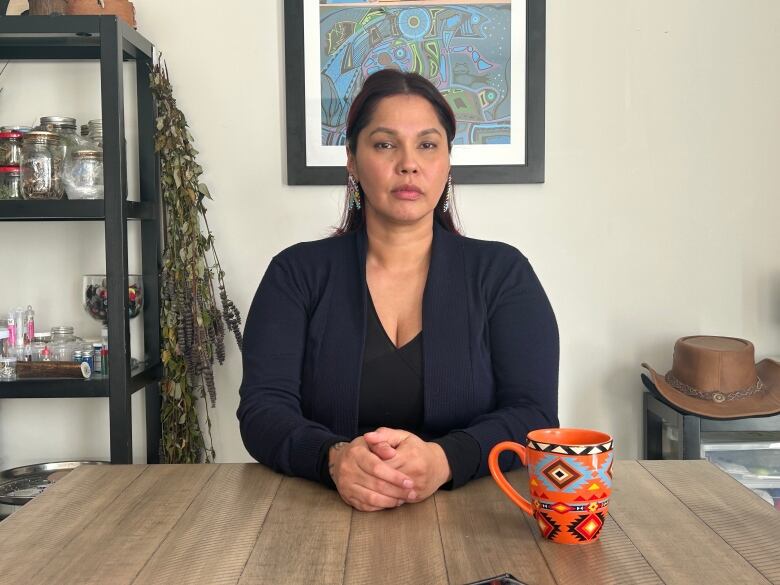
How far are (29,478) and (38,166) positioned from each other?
A: 0.94 m

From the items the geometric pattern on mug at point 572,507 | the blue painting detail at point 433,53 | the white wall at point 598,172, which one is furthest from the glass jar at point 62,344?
the geometric pattern on mug at point 572,507

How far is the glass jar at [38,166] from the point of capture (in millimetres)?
2430

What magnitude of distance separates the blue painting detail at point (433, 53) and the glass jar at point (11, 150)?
89cm

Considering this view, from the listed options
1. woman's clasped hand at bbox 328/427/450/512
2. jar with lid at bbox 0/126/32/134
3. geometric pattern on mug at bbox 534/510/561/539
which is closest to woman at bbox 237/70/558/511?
woman's clasped hand at bbox 328/427/450/512

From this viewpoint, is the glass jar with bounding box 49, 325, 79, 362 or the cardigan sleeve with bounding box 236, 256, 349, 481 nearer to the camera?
the cardigan sleeve with bounding box 236, 256, 349, 481

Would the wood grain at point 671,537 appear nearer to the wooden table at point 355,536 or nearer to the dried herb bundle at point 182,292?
the wooden table at point 355,536

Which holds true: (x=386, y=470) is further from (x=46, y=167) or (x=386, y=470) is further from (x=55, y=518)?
(x=46, y=167)

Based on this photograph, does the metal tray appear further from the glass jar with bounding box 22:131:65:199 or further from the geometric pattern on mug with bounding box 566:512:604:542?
the geometric pattern on mug with bounding box 566:512:604:542

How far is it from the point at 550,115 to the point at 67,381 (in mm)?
1654

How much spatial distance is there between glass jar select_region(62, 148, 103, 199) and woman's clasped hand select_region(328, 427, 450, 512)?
1.44 m

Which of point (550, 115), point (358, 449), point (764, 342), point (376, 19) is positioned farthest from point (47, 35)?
point (764, 342)

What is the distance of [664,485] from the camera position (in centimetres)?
123

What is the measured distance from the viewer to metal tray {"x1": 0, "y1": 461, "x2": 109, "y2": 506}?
2.46 metres

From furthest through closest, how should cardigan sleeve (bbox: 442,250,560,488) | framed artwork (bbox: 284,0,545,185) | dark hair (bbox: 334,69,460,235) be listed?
1. framed artwork (bbox: 284,0,545,185)
2. dark hair (bbox: 334,69,460,235)
3. cardigan sleeve (bbox: 442,250,560,488)
